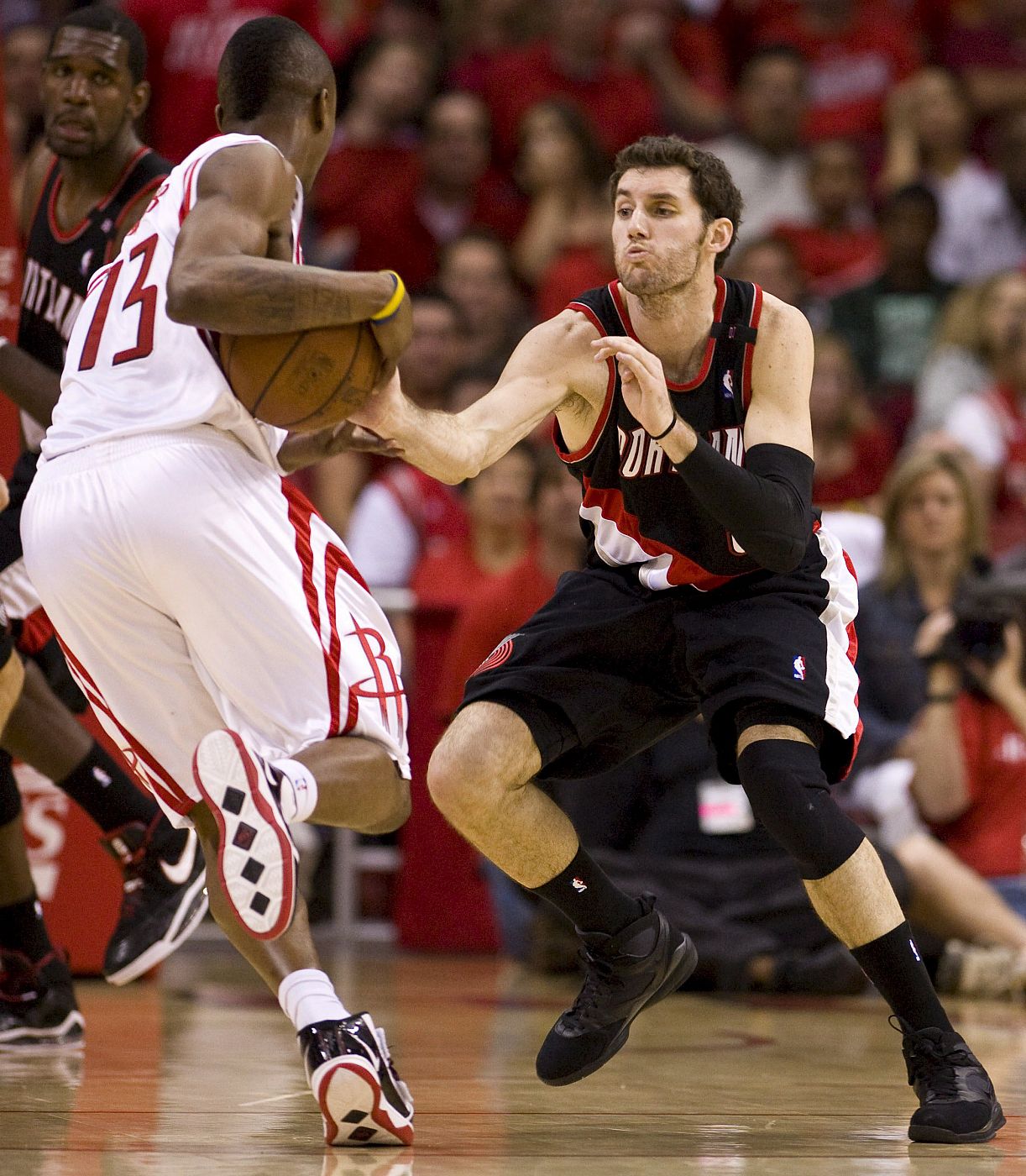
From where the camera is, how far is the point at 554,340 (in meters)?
4.33

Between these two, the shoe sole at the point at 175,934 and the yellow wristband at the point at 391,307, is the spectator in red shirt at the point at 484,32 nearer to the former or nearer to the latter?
the shoe sole at the point at 175,934

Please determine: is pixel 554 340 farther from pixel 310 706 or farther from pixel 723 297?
pixel 310 706

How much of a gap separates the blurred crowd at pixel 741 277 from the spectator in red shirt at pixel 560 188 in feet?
0.06

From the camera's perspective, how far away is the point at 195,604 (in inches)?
144

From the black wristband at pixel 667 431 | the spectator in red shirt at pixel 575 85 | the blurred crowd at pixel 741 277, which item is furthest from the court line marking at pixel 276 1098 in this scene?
the spectator in red shirt at pixel 575 85

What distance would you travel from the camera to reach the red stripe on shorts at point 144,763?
3.85 metres

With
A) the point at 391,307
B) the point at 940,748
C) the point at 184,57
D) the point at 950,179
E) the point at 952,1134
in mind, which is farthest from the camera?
the point at 950,179

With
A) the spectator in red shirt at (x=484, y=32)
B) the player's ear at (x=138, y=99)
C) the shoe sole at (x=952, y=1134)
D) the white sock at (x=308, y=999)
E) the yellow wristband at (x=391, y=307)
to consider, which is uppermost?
the spectator in red shirt at (x=484, y=32)

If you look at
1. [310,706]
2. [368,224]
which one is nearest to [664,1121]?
[310,706]

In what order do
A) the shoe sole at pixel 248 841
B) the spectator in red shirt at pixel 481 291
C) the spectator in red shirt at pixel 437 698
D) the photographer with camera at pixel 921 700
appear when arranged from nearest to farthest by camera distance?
the shoe sole at pixel 248 841 < the photographer with camera at pixel 921 700 < the spectator in red shirt at pixel 437 698 < the spectator in red shirt at pixel 481 291

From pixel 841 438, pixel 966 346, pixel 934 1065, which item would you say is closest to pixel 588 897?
pixel 934 1065

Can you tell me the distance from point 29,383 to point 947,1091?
287 centimetres

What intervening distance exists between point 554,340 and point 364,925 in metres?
4.93

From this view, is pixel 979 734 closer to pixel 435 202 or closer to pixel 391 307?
pixel 391 307
